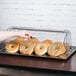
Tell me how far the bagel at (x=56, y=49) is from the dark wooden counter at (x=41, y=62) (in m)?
0.04

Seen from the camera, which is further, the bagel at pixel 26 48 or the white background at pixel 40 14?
the white background at pixel 40 14

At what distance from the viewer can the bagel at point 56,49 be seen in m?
0.92

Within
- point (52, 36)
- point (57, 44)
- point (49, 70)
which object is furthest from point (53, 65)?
point (52, 36)

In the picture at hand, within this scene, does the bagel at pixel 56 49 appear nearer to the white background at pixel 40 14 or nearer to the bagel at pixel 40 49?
the bagel at pixel 40 49

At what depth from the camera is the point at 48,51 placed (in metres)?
0.95

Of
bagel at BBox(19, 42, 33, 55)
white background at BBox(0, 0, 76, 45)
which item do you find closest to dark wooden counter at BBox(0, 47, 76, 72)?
bagel at BBox(19, 42, 33, 55)

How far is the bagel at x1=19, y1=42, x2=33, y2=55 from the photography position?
961 mm

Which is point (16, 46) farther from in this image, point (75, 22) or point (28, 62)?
point (75, 22)

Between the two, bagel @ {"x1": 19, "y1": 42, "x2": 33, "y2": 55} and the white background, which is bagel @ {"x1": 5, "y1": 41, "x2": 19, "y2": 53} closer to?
bagel @ {"x1": 19, "y1": 42, "x2": 33, "y2": 55}

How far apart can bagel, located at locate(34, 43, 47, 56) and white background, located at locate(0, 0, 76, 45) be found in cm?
83

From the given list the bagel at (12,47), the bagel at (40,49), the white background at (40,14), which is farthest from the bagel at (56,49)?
the white background at (40,14)

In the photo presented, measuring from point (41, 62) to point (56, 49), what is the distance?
112 millimetres

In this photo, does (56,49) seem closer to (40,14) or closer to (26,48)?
(26,48)

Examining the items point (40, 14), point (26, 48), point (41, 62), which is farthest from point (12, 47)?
point (40, 14)
